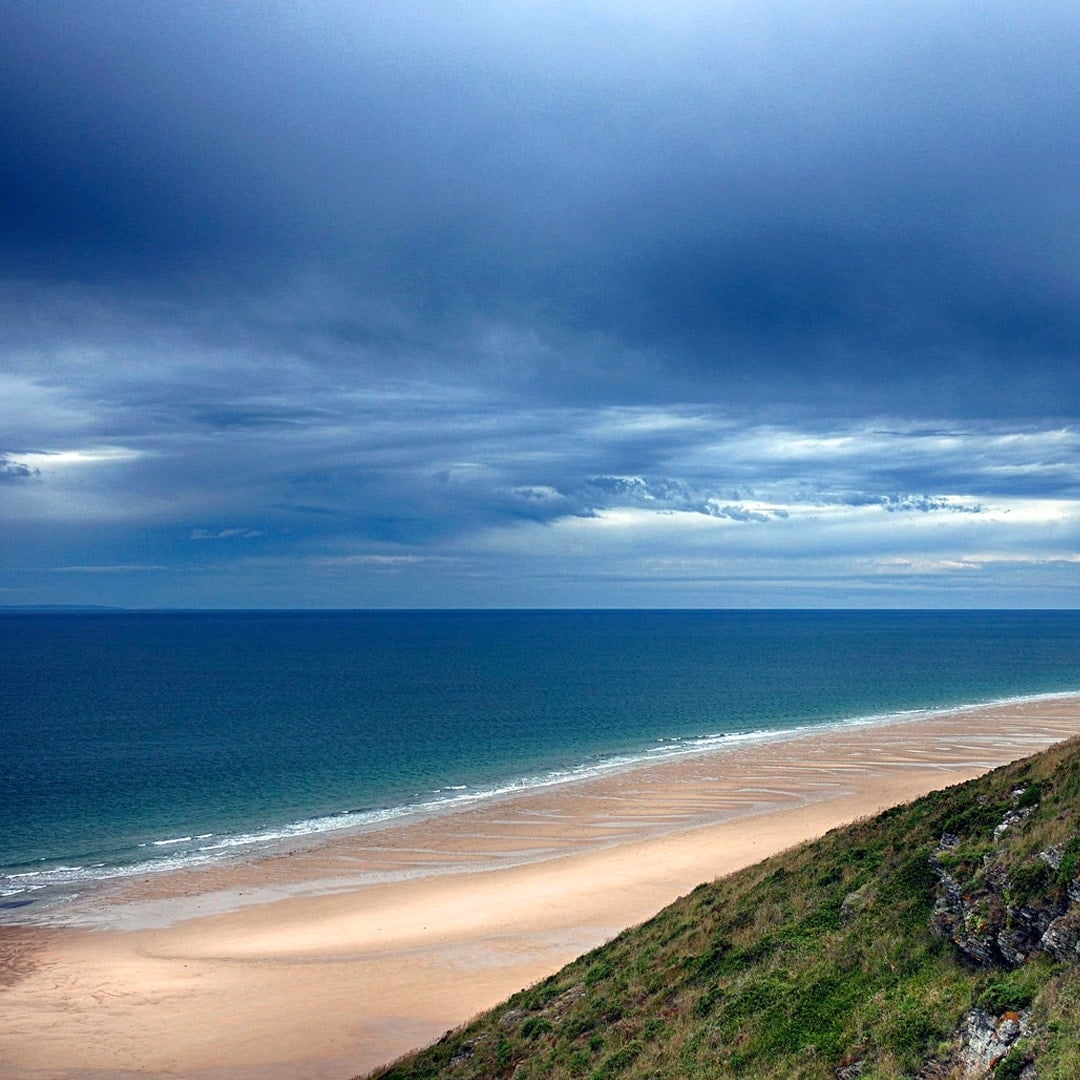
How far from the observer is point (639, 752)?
255 feet

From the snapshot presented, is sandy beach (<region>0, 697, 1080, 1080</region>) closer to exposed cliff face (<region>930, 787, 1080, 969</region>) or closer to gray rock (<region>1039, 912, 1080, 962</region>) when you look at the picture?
exposed cliff face (<region>930, 787, 1080, 969</region>)

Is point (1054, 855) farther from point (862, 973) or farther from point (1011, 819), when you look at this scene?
point (862, 973)

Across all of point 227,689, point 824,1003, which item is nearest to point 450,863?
point 824,1003

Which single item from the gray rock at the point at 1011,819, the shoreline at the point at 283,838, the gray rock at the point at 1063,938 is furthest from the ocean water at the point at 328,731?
the gray rock at the point at 1063,938

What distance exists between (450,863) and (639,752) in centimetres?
3381

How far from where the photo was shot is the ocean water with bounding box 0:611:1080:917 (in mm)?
53438

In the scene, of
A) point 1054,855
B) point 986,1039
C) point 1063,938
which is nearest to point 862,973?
point 986,1039

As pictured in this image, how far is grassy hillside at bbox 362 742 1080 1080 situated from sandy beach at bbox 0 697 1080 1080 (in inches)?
247

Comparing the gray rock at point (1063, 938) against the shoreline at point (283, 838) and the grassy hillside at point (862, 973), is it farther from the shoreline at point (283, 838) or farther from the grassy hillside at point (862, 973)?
the shoreline at point (283, 838)

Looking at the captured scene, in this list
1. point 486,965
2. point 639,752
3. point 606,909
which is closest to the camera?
point 486,965

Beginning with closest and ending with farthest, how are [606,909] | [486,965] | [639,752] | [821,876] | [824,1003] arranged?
[824,1003] → [821,876] → [486,965] → [606,909] → [639,752]

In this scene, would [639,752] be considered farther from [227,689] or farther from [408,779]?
[227,689]

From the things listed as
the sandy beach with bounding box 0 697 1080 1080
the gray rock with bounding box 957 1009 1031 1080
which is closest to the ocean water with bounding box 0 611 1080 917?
the sandy beach with bounding box 0 697 1080 1080

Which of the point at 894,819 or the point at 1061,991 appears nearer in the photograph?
the point at 1061,991
